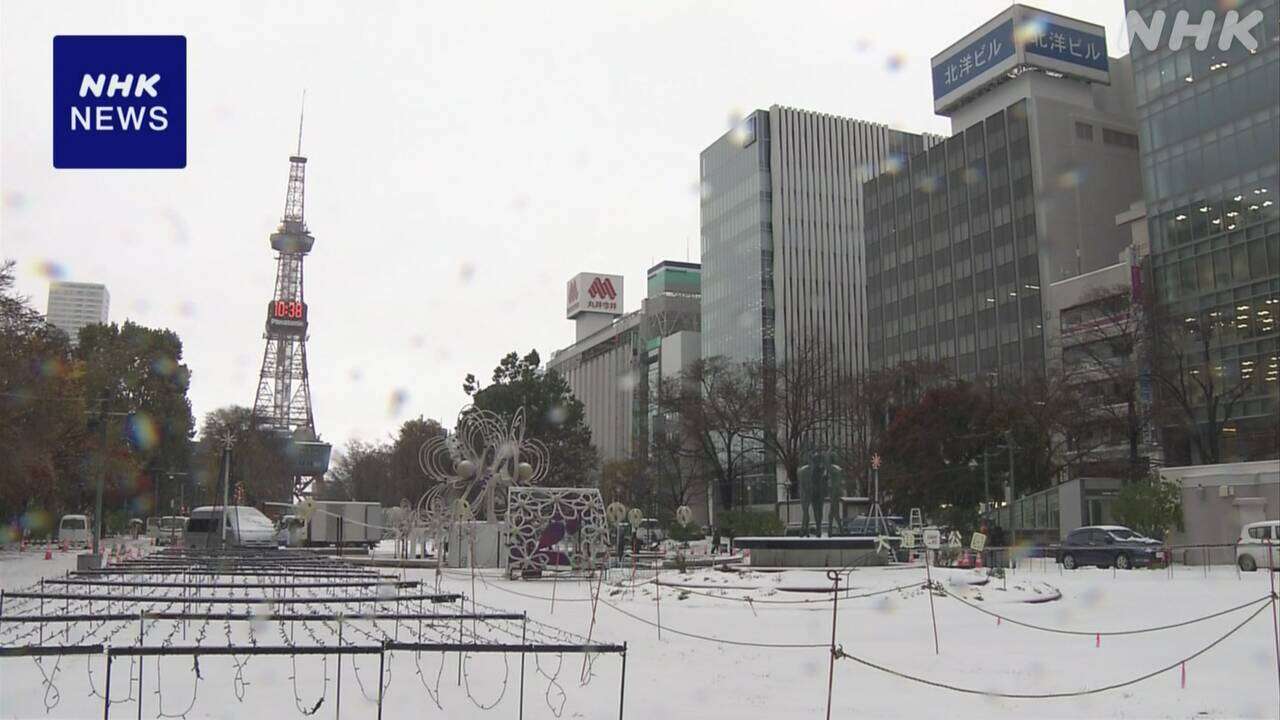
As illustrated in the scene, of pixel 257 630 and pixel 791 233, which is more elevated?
pixel 791 233

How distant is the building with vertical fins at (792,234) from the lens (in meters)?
112

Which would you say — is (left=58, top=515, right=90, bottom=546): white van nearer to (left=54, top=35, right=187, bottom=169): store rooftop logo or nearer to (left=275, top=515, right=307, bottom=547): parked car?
(left=275, top=515, right=307, bottom=547): parked car

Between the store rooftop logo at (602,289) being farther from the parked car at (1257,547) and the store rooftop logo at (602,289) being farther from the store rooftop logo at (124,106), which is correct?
the store rooftop logo at (124,106)

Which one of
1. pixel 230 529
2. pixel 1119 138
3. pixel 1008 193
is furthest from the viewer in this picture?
pixel 1119 138

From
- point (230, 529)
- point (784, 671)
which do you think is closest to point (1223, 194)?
point (230, 529)

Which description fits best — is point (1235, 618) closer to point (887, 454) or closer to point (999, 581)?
point (999, 581)

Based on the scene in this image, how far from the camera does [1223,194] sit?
2368 inches

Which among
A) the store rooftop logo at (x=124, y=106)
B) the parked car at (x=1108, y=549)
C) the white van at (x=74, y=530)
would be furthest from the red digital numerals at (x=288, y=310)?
the store rooftop logo at (x=124, y=106)

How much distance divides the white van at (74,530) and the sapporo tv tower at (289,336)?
46.4m

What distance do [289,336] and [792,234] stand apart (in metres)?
64.7

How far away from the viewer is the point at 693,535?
2341 inches

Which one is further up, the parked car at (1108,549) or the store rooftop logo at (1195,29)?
the store rooftop logo at (1195,29)

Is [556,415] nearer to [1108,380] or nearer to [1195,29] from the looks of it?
[1108,380]

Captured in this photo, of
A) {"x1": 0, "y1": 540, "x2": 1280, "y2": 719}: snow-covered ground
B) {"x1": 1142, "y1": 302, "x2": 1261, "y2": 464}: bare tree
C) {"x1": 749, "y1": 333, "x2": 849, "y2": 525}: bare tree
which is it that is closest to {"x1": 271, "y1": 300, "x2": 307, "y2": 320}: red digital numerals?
{"x1": 749, "y1": 333, "x2": 849, "y2": 525}: bare tree
